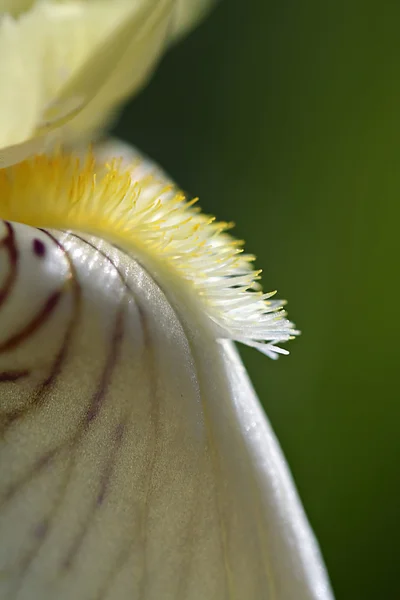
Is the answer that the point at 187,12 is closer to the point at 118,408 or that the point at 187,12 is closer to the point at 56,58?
the point at 56,58

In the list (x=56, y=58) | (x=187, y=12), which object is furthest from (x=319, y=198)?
(x=56, y=58)

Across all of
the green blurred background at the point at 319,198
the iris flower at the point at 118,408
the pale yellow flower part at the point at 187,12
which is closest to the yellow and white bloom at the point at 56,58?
the iris flower at the point at 118,408

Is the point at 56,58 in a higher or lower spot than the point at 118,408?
higher

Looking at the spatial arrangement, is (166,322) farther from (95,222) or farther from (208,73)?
(208,73)

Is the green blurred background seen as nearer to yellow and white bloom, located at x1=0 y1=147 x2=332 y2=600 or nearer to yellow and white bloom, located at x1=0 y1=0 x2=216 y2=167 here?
yellow and white bloom, located at x1=0 y1=147 x2=332 y2=600

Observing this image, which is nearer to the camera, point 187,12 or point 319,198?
point 187,12

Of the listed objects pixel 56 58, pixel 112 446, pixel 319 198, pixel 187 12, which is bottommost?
pixel 112 446

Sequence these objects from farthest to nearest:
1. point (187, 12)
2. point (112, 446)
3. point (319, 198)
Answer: point (319, 198) → point (187, 12) → point (112, 446)
